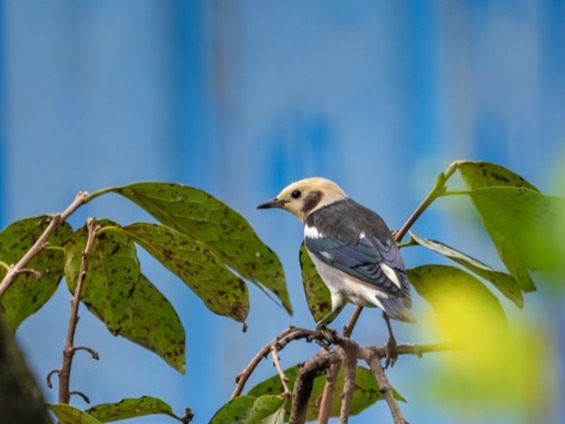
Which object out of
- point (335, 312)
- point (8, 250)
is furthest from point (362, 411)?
point (8, 250)

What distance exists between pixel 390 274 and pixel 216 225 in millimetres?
371

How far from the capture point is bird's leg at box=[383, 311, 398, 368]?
745mm

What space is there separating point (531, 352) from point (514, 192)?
1.66ft

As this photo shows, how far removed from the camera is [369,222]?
1438mm

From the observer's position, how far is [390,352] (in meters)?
0.75

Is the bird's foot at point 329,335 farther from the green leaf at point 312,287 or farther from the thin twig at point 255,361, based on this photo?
the green leaf at point 312,287

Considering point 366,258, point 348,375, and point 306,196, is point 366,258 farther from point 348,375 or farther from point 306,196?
point 348,375

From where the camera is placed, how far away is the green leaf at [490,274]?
0.83 meters

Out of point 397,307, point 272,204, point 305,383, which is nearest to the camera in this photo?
point 305,383

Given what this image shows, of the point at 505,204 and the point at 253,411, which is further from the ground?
the point at 505,204

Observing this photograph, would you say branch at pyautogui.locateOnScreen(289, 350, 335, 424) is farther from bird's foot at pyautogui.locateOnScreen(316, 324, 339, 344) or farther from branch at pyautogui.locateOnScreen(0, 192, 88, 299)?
branch at pyautogui.locateOnScreen(0, 192, 88, 299)

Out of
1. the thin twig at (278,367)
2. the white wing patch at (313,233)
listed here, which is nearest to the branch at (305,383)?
the thin twig at (278,367)

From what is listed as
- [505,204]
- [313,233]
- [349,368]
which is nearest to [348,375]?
[349,368]

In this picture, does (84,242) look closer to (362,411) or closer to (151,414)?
(151,414)
